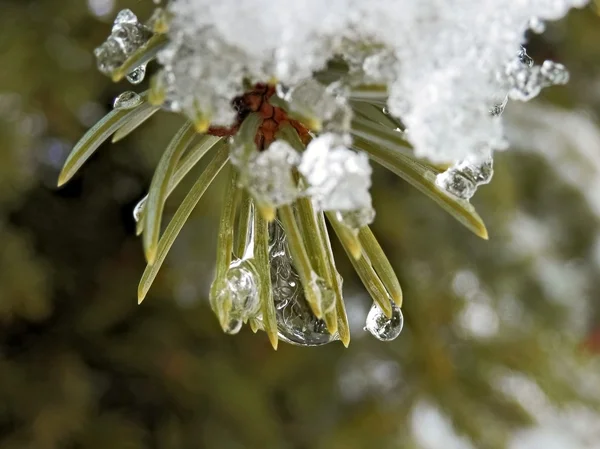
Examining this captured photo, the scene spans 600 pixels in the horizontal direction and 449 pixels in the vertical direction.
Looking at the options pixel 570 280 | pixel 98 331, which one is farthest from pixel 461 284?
pixel 98 331

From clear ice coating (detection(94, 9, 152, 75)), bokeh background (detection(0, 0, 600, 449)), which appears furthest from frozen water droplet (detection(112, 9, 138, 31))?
bokeh background (detection(0, 0, 600, 449))

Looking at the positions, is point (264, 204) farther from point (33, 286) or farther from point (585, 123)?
point (585, 123)

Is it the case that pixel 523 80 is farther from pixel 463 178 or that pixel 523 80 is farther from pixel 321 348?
pixel 321 348

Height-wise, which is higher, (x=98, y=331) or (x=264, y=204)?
(x=264, y=204)

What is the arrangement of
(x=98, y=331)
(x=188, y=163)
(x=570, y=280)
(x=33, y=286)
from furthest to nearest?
(x=570, y=280)
(x=98, y=331)
(x=33, y=286)
(x=188, y=163)

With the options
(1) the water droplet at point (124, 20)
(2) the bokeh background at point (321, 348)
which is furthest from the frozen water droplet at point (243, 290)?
(2) the bokeh background at point (321, 348)

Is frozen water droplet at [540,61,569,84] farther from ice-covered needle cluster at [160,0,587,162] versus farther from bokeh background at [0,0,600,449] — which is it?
bokeh background at [0,0,600,449]

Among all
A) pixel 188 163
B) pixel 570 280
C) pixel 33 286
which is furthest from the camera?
pixel 570 280
